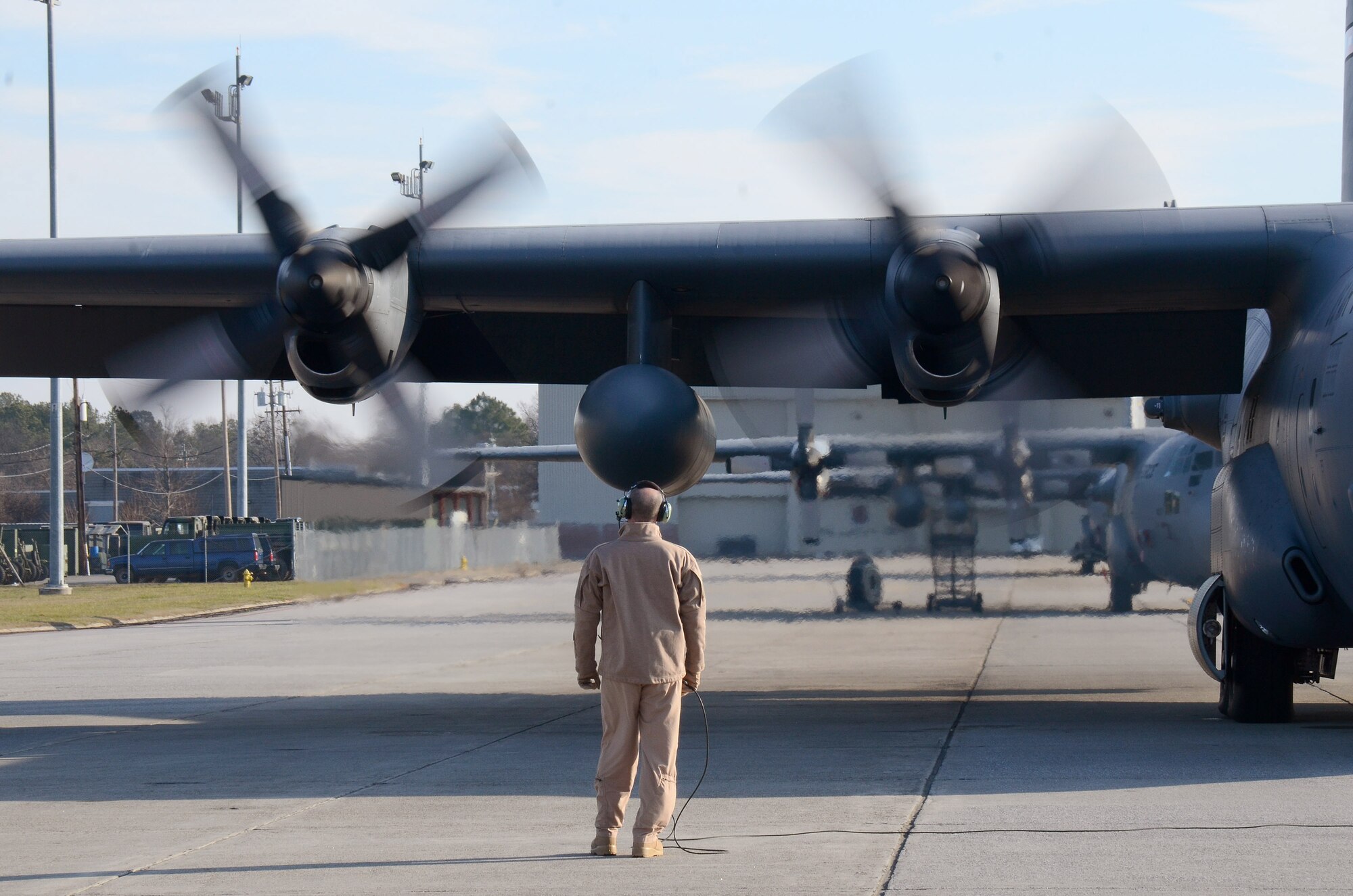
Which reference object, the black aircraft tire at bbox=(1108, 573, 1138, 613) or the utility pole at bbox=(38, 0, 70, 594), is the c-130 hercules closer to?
the black aircraft tire at bbox=(1108, 573, 1138, 613)

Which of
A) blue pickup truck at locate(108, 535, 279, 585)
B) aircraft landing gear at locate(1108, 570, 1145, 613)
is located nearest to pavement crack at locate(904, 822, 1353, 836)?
aircraft landing gear at locate(1108, 570, 1145, 613)

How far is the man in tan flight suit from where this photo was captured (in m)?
6.86

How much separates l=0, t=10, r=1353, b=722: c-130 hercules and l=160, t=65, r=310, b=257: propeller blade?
0.06 feet

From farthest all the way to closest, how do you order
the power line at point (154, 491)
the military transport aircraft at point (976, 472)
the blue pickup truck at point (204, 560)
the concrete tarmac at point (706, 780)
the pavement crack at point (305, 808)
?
the power line at point (154, 491), the blue pickup truck at point (204, 560), the military transport aircraft at point (976, 472), the pavement crack at point (305, 808), the concrete tarmac at point (706, 780)

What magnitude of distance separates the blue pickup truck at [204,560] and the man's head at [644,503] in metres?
41.2

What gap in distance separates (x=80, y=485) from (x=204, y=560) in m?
9.50

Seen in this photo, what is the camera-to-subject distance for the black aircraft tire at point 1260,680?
12.0 m

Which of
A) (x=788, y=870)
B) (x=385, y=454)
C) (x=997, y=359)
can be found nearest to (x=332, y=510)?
(x=385, y=454)

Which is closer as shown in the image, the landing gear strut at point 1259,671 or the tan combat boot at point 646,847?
the tan combat boot at point 646,847

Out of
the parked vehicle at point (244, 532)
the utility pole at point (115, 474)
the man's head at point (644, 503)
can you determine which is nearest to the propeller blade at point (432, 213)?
the man's head at point (644, 503)

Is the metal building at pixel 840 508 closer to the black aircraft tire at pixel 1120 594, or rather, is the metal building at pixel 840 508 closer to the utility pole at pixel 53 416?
the black aircraft tire at pixel 1120 594

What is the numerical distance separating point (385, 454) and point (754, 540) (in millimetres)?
11408

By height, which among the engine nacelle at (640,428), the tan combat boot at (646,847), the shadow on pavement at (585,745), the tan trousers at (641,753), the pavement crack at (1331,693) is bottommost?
the pavement crack at (1331,693)

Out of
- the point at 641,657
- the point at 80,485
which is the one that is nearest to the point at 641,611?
the point at 641,657
